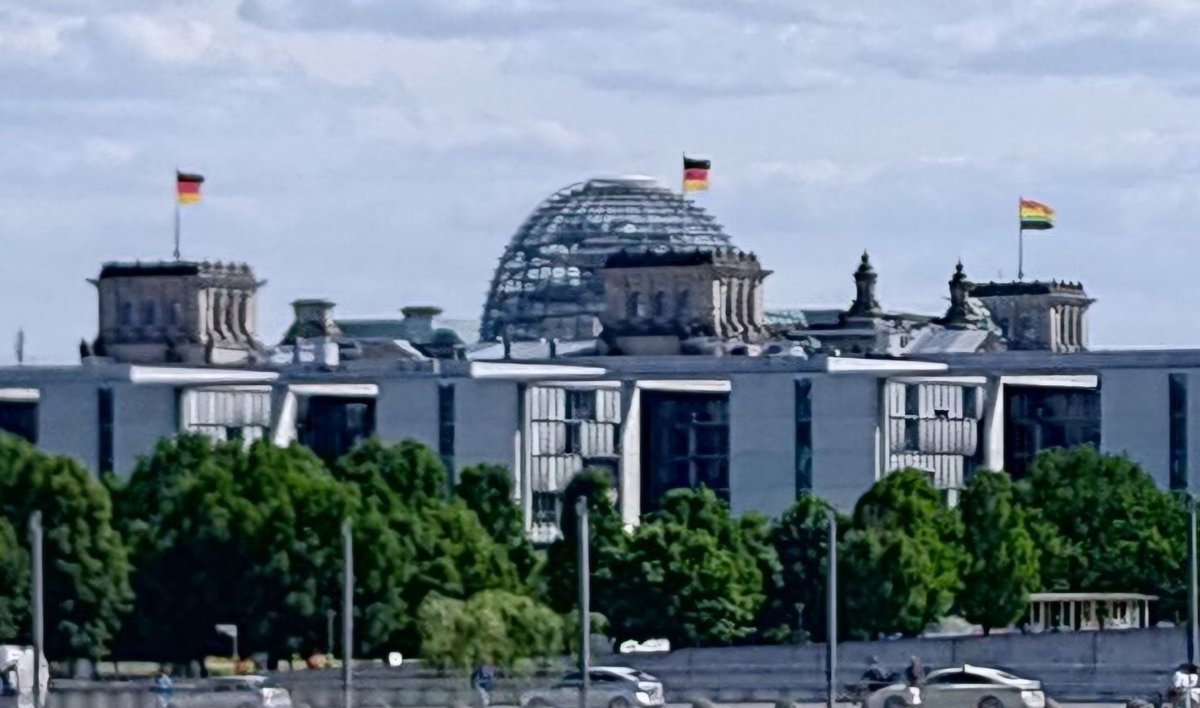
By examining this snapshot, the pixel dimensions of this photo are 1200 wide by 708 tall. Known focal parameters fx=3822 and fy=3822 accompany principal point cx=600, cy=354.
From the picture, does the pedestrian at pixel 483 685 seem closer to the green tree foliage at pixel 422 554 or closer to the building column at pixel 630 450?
the green tree foliage at pixel 422 554

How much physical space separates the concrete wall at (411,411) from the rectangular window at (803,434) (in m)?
14.4

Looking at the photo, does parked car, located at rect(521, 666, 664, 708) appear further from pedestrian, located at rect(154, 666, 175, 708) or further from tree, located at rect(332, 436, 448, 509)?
tree, located at rect(332, 436, 448, 509)

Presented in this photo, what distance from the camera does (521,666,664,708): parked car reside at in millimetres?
80250

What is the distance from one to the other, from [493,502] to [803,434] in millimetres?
37373

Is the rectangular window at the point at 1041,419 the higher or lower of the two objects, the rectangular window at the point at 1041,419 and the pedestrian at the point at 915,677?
the higher

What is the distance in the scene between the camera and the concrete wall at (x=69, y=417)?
526ft

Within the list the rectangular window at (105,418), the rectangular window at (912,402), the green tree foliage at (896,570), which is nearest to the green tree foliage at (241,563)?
the green tree foliage at (896,570)

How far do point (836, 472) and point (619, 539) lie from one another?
45.3 m

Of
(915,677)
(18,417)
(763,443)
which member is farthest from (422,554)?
(18,417)

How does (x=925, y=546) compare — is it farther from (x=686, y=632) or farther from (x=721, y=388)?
(x=721, y=388)

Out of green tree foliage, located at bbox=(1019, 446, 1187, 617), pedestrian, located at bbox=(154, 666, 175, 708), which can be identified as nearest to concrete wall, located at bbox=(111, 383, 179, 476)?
green tree foliage, located at bbox=(1019, 446, 1187, 617)

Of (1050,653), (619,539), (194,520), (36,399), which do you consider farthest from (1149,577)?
(36,399)

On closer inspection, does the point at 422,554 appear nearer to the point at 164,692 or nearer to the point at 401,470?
the point at 401,470

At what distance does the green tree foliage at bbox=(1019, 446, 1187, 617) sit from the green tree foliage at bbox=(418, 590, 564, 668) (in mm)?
30725
